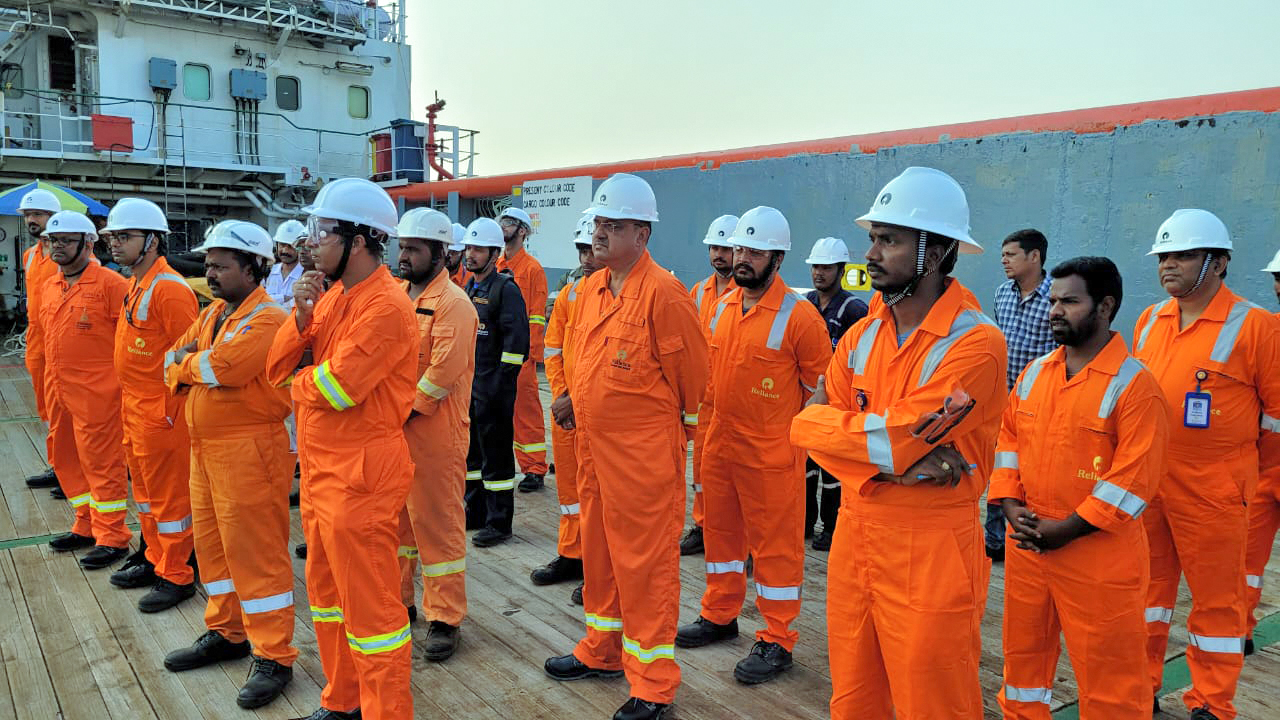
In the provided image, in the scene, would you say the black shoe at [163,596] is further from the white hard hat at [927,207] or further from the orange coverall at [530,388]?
the white hard hat at [927,207]

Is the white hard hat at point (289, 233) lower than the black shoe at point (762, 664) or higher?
higher

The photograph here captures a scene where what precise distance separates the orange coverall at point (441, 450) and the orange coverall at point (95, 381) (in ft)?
7.41

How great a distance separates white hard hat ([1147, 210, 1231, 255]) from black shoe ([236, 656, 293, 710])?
4.14 meters

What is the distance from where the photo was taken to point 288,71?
62.4ft

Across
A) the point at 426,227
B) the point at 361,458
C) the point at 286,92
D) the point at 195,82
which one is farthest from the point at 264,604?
the point at 286,92

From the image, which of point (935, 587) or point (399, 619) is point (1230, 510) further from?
point (399, 619)

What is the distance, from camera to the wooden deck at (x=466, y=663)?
3488 mm

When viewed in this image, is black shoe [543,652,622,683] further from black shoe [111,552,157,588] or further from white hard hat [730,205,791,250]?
black shoe [111,552,157,588]

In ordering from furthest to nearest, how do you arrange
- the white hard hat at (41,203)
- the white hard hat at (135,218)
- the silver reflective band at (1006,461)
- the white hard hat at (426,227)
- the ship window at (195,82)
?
the ship window at (195,82)
the white hard hat at (41,203)
the white hard hat at (135,218)
the white hard hat at (426,227)
the silver reflective band at (1006,461)

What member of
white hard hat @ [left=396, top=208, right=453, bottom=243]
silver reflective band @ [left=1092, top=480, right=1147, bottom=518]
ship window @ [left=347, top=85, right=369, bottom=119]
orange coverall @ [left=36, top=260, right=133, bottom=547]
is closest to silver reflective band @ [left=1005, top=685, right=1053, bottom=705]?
silver reflective band @ [left=1092, top=480, right=1147, bottom=518]

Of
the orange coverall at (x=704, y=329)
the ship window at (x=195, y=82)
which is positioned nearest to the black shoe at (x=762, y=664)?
the orange coverall at (x=704, y=329)

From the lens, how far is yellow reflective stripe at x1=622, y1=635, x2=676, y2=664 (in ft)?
10.9

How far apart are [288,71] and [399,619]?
19069mm

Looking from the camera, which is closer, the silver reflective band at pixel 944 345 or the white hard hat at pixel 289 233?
the silver reflective band at pixel 944 345
